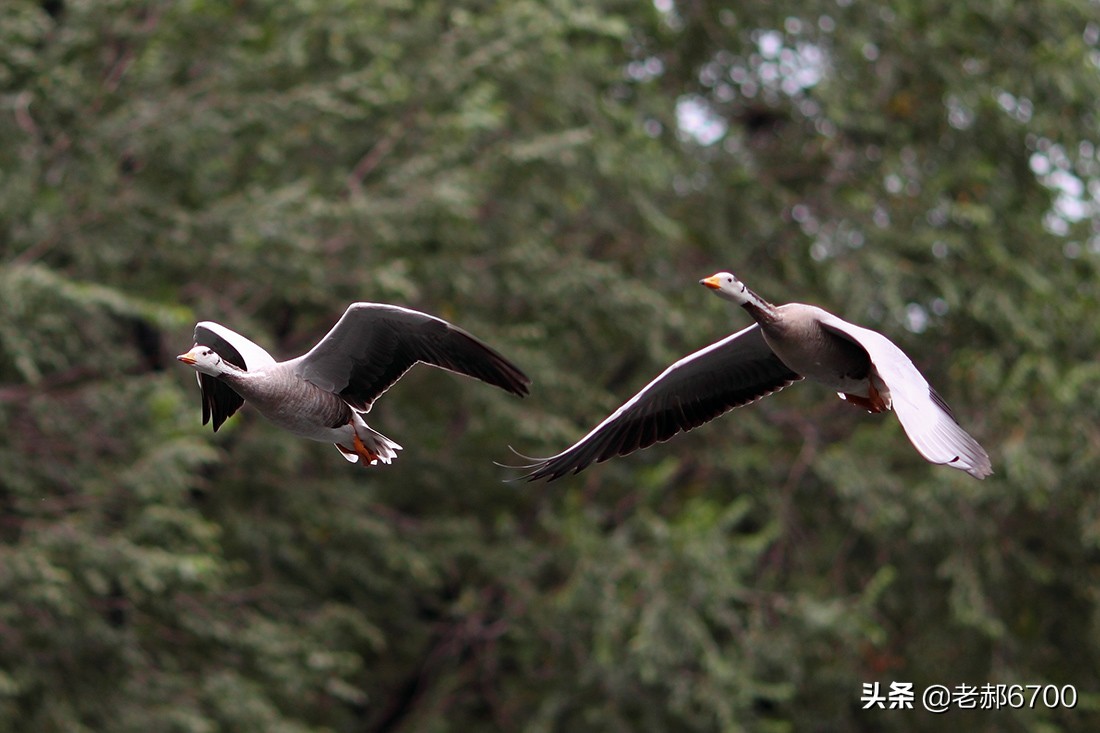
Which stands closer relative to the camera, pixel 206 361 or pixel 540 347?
pixel 206 361

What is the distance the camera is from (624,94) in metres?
15.1

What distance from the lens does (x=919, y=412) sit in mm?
4840

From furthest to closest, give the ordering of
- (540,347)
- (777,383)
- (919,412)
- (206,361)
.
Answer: (540,347)
(777,383)
(206,361)
(919,412)

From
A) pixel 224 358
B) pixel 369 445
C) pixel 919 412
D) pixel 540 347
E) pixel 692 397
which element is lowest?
pixel 540 347

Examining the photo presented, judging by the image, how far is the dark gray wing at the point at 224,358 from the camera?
563 centimetres

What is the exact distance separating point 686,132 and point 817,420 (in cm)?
293

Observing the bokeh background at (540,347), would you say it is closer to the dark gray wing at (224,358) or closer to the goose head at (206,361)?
the dark gray wing at (224,358)

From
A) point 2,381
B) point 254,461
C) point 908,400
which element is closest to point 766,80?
point 254,461

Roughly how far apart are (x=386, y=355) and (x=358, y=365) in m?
0.11

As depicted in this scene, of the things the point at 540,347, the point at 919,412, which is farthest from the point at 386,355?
the point at 540,347

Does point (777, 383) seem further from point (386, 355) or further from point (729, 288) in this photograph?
point (386, 355)

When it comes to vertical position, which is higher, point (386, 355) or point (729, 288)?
point (729, 288)

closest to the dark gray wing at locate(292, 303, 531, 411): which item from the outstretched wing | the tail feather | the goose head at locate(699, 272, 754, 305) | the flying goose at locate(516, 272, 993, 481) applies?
the tail feather

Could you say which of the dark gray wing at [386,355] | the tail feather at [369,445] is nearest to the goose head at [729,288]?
the dark gray wing at [386,355]
